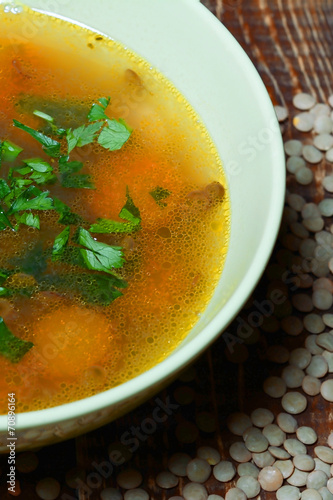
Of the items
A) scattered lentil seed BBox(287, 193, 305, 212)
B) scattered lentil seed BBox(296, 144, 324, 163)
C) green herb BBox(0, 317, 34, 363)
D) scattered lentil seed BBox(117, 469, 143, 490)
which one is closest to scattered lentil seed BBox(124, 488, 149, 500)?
scattered lentil seed BBox(117, 469, 143, 490)

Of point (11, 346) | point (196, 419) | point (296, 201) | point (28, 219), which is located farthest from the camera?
point (296, 201)

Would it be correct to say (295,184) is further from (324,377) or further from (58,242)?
(58,242)

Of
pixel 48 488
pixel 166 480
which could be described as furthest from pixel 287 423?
pixel 48 488

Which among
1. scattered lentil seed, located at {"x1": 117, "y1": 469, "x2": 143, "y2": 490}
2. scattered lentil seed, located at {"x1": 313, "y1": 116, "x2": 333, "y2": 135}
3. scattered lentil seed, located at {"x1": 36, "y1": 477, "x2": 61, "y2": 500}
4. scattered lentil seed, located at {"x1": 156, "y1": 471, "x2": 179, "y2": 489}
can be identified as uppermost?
scattered lentil seed, located at {"x1": 313, "y1": 116, "x2": 333, "y2": 135}

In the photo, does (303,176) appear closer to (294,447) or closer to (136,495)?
(294,447)

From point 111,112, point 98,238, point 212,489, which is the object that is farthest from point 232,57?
point 212,489

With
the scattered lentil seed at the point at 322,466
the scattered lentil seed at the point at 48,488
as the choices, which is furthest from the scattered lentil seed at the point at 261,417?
the scattered lentil seed at the point at 48,488

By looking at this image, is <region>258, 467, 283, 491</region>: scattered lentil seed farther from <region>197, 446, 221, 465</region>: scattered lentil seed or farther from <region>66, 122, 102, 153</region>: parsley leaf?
<region>66, 122, 102, 153</region>: parsley leaf
